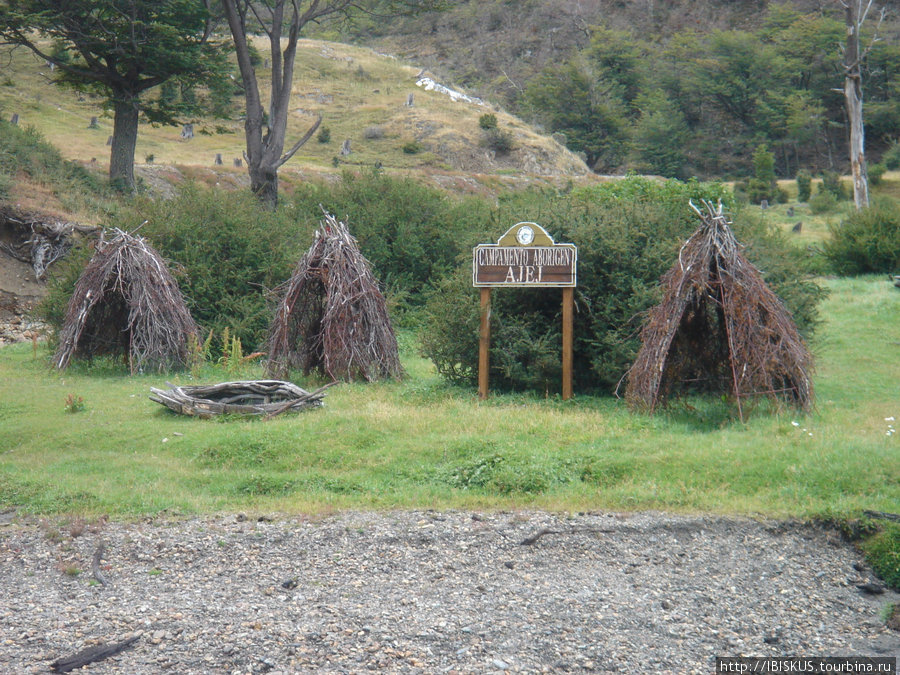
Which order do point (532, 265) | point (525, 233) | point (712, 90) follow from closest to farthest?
point (532, 265) → point (525, 233) → point (712, 90)

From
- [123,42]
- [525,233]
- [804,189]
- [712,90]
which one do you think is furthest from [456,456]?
[712,90]

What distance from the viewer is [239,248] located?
61.1ft

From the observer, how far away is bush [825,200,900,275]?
936 inches

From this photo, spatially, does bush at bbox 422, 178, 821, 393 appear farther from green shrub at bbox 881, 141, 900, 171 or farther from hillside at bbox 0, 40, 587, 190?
green shrub at bbox 881, 141, 900, 171

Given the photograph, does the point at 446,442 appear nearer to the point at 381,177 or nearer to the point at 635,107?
the point at 381,177

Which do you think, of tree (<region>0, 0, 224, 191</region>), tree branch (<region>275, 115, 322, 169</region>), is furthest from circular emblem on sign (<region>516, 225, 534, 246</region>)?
tree (<region>0, 0, 224, 191</region>)

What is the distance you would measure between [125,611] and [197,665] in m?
1.04

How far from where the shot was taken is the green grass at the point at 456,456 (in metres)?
8.02

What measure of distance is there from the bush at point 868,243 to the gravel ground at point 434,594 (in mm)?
19408

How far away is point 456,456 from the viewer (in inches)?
364

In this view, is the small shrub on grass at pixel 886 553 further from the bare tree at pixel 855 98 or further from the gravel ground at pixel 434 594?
the bare tree at pixel 855 98

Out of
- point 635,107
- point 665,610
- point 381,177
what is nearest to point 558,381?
point 665,610

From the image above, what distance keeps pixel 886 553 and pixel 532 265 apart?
20.5 feet

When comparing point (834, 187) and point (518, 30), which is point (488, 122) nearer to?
point (834, 187)
